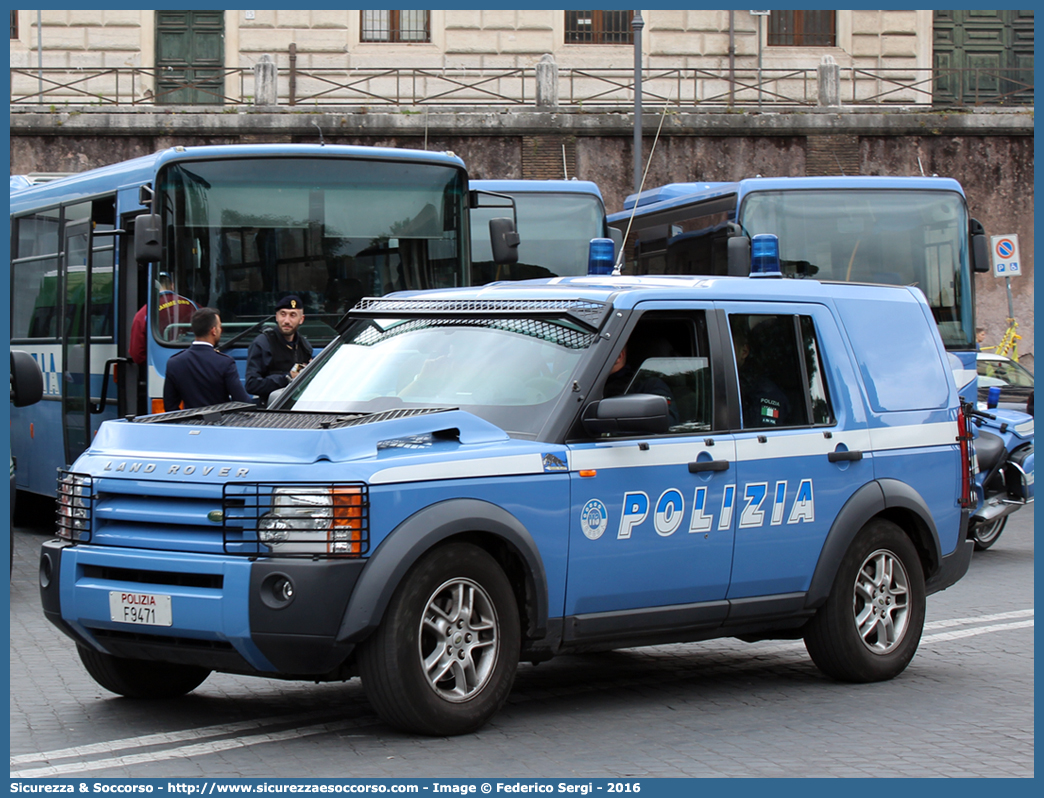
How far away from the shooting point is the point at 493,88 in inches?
1425

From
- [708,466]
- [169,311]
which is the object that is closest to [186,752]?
[708,466]

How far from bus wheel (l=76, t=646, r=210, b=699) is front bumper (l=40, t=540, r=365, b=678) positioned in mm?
651

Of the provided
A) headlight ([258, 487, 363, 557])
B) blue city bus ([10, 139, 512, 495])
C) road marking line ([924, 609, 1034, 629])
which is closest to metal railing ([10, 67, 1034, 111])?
blue city bus ([10, 139, 512, 495])

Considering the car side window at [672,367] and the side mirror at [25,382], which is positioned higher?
the car side window at [672,367]

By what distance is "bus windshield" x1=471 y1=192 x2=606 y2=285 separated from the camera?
1862cm

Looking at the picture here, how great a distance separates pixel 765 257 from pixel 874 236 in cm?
821

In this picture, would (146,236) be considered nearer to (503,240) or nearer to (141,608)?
(503,240)

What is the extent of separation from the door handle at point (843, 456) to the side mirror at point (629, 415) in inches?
53.2

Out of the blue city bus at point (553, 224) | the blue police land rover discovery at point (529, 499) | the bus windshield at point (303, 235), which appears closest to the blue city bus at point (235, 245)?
the bus windshield at point (303, 235)

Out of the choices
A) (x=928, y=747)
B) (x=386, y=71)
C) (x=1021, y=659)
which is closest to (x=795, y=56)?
(x=386, y=71)

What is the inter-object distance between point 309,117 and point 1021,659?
2690 cm

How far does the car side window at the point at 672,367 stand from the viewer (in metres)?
7.27

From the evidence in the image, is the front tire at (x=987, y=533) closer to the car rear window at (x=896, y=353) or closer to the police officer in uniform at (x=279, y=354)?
the car rear window at (x=896, y=353)

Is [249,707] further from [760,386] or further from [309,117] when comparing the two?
[309,117]
